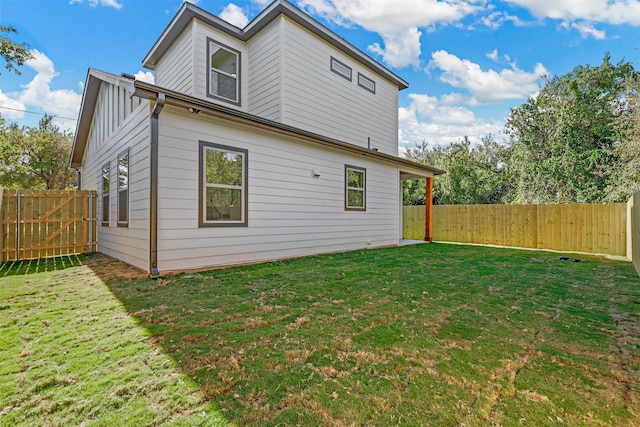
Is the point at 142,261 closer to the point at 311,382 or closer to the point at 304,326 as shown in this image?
the point at 304,326

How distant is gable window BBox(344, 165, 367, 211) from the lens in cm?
849

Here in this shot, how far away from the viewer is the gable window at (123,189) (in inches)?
244

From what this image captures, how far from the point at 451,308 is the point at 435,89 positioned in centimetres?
1817

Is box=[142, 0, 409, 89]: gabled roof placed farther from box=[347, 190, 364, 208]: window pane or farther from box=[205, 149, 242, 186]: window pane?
box=[347, 190, 364, 208]: window pane

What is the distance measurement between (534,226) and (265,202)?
9.51 m

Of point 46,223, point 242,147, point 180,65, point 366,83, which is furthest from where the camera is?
point 366,83

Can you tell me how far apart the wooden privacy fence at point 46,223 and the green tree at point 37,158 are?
42.0 feet

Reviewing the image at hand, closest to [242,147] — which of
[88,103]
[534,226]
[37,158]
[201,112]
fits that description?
[201,112]

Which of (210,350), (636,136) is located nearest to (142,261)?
(210,350)

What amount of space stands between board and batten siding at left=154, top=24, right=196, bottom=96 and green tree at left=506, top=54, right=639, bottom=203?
15106 millimetres

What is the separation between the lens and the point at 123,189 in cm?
648

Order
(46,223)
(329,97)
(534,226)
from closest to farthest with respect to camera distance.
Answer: (46,223)
(329,97)
(534,226)

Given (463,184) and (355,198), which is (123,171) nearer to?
(355,198)

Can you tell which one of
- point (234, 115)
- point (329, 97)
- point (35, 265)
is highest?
point (329, 97)
